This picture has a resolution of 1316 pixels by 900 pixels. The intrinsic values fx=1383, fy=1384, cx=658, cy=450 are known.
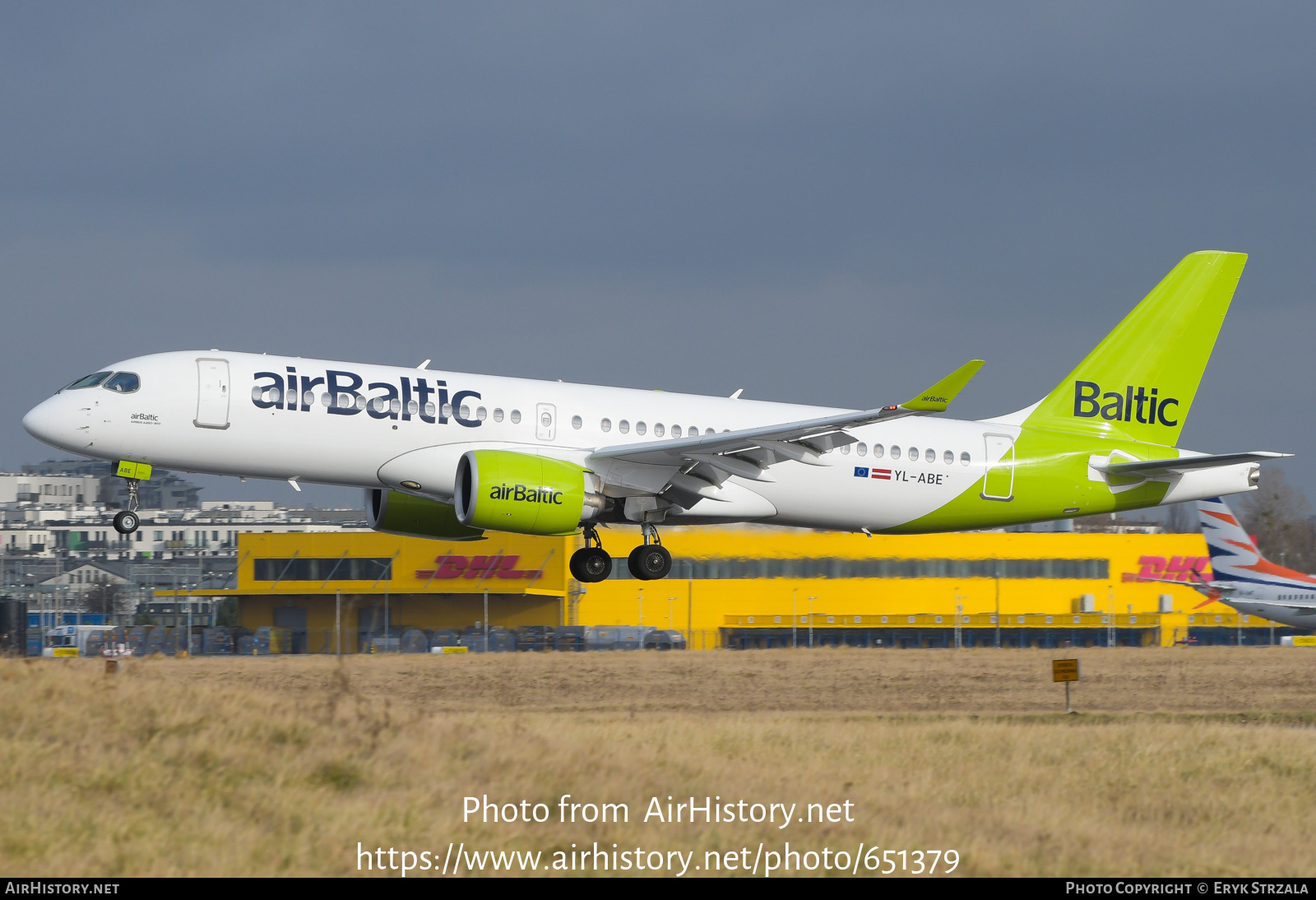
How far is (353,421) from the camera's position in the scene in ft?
87.0

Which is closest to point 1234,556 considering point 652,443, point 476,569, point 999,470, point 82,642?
point 999,470

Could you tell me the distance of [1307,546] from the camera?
5027 inches

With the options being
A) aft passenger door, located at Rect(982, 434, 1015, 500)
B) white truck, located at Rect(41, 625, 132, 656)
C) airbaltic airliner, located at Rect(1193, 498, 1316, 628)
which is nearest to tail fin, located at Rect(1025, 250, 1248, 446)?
aft passenger door, located at Rect(982, 434, 1015, 500)

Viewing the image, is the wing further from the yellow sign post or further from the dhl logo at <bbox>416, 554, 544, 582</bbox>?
the dhl logo at <bbox>416, 554, 544, 582</bbox>

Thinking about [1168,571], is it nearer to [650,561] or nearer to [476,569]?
[476,569]

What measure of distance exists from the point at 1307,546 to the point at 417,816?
129585mm

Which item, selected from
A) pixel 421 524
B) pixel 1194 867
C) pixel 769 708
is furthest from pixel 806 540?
pixel 1194 867

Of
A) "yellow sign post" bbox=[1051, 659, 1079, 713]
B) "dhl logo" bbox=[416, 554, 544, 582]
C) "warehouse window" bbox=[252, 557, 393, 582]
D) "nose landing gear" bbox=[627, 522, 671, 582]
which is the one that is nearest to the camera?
"nose landing gear" bbox=[627, 522, 671, 582]

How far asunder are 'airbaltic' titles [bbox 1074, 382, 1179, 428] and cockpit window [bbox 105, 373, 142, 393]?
21.4 metres

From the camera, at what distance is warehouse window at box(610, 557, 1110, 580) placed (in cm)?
6475

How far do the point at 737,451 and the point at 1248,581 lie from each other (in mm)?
44086

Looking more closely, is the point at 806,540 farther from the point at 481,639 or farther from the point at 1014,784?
the point at 1014,784

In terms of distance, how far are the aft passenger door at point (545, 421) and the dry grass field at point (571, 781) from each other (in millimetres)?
5664

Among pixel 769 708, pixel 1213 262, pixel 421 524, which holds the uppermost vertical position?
pixel 1213 262
